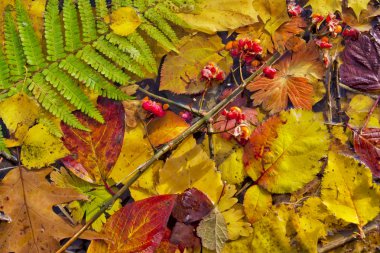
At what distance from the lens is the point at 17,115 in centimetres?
197

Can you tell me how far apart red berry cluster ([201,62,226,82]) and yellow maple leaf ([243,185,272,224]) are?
53 cm

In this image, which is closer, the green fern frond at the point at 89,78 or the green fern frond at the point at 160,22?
the green fern frond at the point at 89,78

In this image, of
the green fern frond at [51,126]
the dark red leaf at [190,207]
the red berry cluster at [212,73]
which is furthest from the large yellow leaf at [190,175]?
the green fern frond at [51,126]

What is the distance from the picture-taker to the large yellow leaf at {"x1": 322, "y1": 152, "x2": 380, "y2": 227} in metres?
1.99

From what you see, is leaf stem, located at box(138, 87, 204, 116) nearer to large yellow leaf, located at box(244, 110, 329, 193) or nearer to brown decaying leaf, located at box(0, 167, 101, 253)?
large yellow leaf, located at box(244, 110, 329, 193)

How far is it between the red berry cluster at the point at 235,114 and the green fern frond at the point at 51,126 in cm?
73

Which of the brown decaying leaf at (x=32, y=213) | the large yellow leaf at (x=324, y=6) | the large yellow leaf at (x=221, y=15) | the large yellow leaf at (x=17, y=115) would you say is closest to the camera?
the brown decaying leaf at (x=32, y=213)

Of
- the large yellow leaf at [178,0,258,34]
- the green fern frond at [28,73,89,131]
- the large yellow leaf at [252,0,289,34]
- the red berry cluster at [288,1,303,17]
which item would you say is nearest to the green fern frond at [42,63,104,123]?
the green fern frond at [28,73,89,131]

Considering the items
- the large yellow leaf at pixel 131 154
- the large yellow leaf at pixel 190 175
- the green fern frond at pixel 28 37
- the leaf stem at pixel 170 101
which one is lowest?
the large yellow leaf at pixel 190 175

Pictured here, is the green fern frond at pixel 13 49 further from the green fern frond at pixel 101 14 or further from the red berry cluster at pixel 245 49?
the red berry cluster at pixel 245 49

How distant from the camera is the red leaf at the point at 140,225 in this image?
1.87 metres

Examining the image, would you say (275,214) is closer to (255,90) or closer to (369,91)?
(255,90)

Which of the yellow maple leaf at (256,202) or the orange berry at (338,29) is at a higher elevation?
the orange berry at (338,29)

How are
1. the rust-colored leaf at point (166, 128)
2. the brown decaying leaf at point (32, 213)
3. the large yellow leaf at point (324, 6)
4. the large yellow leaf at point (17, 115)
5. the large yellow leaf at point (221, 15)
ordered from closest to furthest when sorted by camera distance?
the brown decaying leaf at point (32, 213), the large yellow leaf at point (17, 115), the rust-colored leaf at point (166, 128), the large yellow leaf at point (221, 15), the large yellow leaf at point (324, 6)
